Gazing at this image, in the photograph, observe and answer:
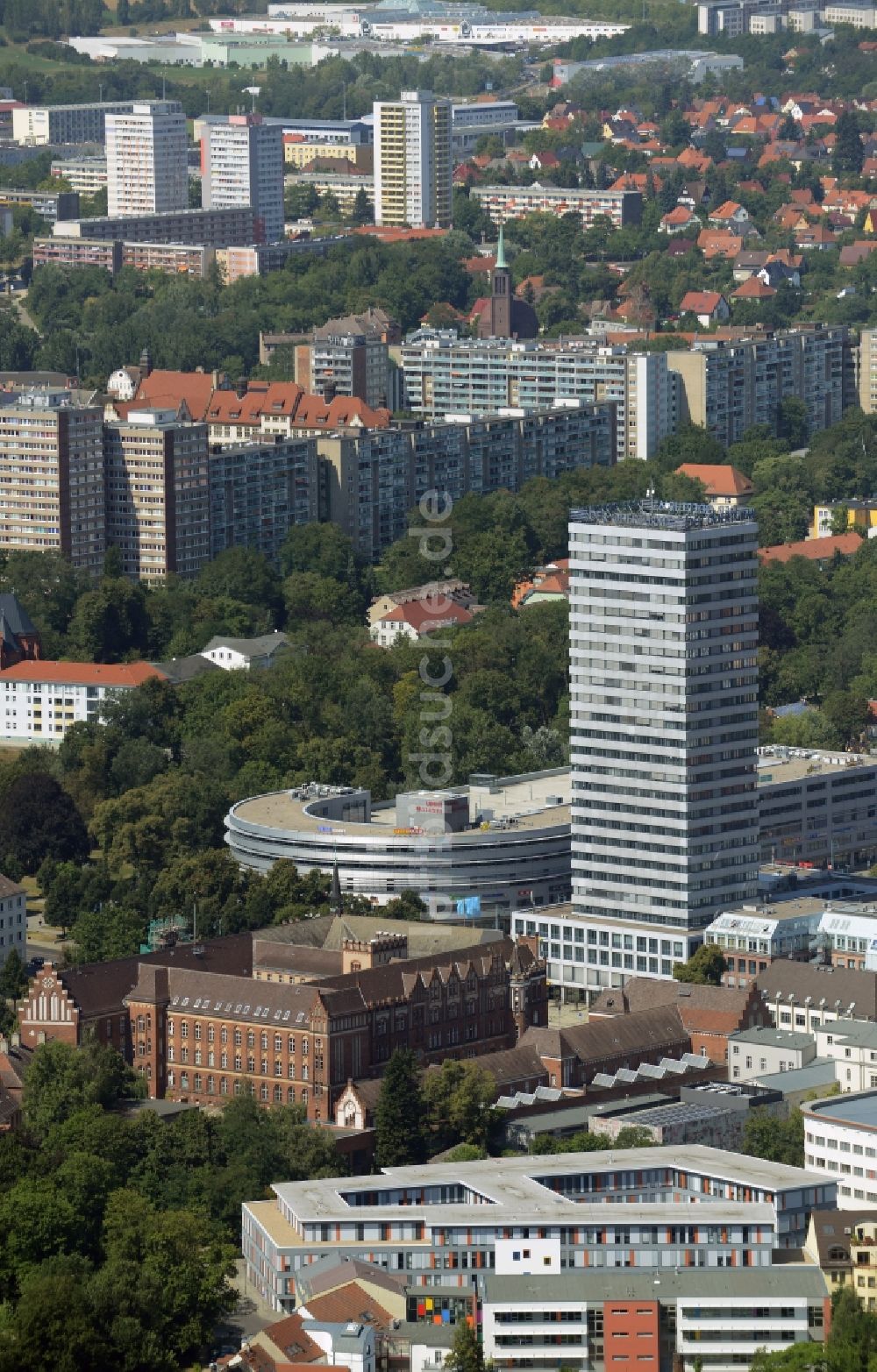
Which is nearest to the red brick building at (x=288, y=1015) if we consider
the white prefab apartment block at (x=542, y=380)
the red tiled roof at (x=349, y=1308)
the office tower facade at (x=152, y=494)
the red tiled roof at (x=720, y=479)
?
the red tiled roof at (x=349, y=1308)

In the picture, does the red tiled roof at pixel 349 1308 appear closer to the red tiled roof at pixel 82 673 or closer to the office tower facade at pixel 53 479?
the red tiled roof at pixel 82 673

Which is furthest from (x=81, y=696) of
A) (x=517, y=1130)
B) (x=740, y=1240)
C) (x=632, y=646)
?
(x=740, y=1240)

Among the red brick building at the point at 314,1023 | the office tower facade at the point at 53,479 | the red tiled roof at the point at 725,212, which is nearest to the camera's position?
the red brick building at the point at 314,1023

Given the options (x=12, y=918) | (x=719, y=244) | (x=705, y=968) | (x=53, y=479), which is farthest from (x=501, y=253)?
(x=705, y=968)

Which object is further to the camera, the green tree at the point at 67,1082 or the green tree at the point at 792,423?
the green tree at the point at 792,423

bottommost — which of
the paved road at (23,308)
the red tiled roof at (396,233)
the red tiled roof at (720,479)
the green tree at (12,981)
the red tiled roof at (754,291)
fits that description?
the green tree at (12,981)

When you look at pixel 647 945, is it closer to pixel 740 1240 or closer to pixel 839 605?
pixel 740 1240

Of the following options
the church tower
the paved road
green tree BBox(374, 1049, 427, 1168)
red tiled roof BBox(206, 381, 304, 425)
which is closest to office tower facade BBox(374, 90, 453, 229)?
the paved road

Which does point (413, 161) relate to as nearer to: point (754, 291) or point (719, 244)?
point (719, 244)
